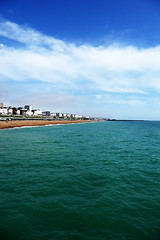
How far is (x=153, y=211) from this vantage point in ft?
24.6

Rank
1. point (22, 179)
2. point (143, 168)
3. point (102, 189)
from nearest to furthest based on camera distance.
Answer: point (102, 189) → point (22, 179) → point (143, 168)

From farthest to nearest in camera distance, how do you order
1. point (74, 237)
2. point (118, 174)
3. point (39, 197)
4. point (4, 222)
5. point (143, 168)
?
point (143, 168), point (118, 174), point (39, 197), point (4, 222), point (74, 237)

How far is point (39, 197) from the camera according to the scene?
8.52 meters

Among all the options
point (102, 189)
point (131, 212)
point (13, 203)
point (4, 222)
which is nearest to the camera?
point (4, 222)

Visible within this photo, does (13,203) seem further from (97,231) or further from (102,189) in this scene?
(102,189)

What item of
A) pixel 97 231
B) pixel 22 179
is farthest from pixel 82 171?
pixel 97 231

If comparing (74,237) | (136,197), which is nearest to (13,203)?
(74,237)

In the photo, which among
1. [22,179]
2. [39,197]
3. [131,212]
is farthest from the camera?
[22,179]

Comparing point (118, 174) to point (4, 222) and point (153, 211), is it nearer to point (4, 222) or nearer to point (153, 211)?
point (153, 211)

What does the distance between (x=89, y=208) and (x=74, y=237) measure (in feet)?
6.36

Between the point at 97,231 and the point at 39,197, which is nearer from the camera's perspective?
the point at 97,231

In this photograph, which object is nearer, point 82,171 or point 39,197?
point 39,197

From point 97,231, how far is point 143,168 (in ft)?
32.5

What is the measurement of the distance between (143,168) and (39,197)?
10.4 metres
